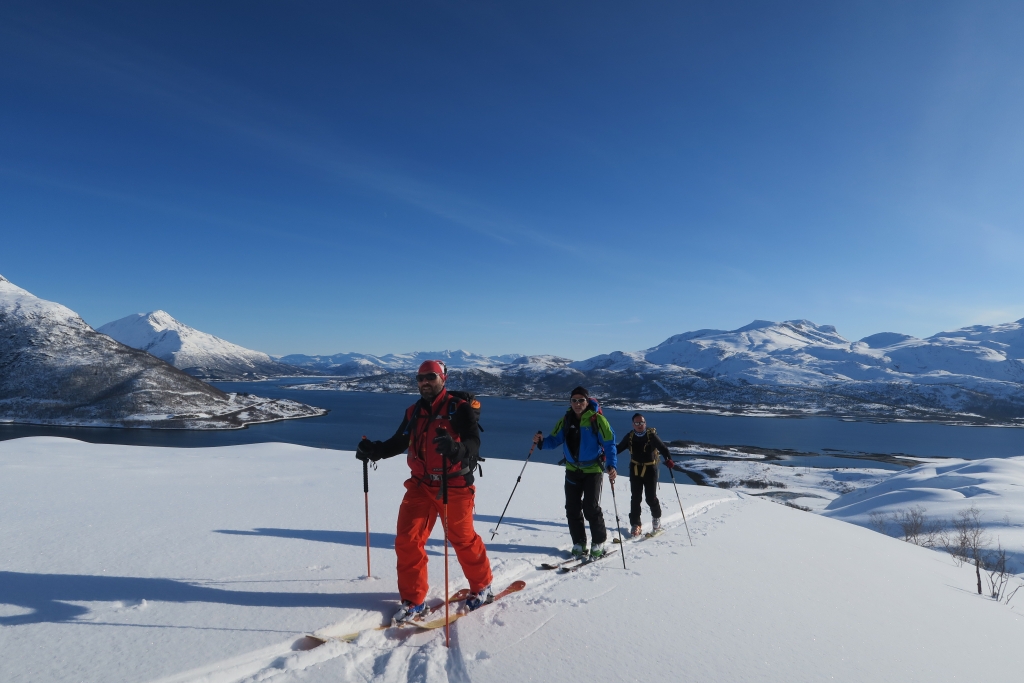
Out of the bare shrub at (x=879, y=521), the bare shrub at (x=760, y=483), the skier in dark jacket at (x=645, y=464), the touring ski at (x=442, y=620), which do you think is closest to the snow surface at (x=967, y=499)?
the bare shrub at (x=879, y=521)

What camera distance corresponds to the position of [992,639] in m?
5.41

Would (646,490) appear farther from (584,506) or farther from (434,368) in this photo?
(434,368)

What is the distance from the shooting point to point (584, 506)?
7492 mm

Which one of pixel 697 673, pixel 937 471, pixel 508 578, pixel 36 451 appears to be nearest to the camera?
→ pixel 697 673

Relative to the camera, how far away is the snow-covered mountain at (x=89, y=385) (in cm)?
10800

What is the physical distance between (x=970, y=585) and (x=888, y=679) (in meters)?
7.66

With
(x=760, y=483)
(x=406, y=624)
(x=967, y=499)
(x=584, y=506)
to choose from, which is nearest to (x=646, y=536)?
(x=584, y=506)

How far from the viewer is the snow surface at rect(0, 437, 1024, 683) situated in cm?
390

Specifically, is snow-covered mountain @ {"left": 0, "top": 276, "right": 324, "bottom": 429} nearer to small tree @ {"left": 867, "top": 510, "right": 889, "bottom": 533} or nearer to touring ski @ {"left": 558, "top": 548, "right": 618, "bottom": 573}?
small tree @ {"left": 867, "top": 510, "right": 889, "bottom": 533}

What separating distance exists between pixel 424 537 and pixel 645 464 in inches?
231

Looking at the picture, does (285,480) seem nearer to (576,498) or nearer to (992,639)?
(576,498)

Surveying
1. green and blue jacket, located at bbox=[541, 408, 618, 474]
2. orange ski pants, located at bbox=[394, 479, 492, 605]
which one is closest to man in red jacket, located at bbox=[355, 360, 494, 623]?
orange ski pants, located at bbox=[394, 479, 492, 605]

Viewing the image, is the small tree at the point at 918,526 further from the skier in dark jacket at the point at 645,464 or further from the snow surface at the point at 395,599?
the skier in dark jacket at the point at 645,464

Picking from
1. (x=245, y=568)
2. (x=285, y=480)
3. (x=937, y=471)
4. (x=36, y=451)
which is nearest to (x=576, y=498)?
Result: (x=245, y=568)
